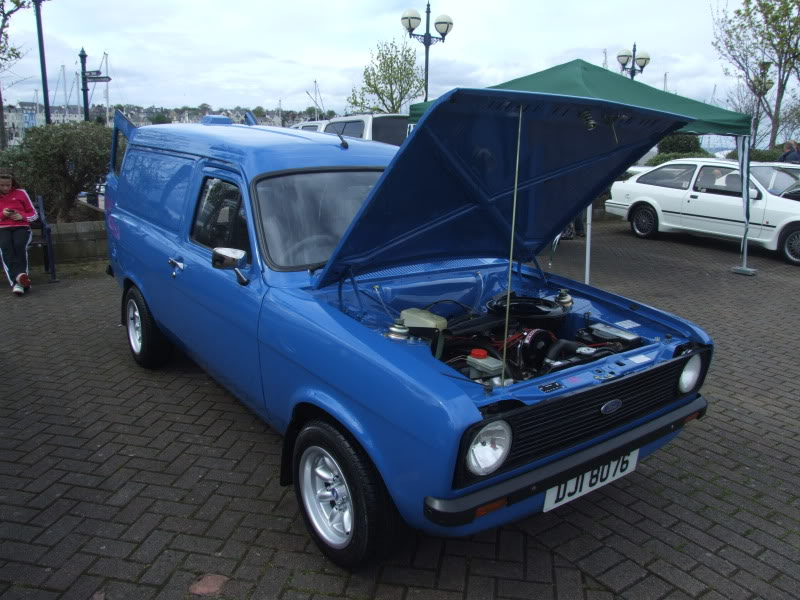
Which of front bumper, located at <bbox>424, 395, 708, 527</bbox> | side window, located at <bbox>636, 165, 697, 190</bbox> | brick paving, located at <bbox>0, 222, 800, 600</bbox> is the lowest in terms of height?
brick paving, located at <bbox>0, 222, 800, 600</bbox>

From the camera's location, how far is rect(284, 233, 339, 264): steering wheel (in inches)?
129

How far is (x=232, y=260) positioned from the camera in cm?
310

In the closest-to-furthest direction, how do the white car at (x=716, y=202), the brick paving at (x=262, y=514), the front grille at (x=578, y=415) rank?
the front grille at (x=578, y=415) → the brick paving at (x=262, y=514) → the white car at (x=716, y=202)

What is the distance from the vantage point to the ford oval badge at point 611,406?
2.61 metres

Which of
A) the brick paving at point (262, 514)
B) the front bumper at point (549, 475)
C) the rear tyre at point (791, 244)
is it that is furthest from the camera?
the rear tyre at point (791, 244)

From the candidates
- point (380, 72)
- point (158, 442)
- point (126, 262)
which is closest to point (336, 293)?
point (158, 442)

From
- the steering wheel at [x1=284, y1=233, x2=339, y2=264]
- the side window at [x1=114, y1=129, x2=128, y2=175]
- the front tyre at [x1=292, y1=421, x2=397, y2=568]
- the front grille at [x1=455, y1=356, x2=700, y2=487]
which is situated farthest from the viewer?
the side window at [x1=114, y1=129, x2=128, y2=175]

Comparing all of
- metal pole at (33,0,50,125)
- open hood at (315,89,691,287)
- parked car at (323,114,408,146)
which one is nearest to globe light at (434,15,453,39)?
parked car at (323,114,408,146)

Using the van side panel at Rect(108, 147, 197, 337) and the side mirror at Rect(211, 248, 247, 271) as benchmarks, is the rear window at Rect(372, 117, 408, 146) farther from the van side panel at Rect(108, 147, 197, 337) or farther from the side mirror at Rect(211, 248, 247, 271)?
the side mirror at Rect(211, 248, 247, 271)

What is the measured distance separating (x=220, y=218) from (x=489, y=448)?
89.2 inches

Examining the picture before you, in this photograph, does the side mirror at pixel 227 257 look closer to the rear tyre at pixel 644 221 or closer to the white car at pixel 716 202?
the white car at pixel 716 202

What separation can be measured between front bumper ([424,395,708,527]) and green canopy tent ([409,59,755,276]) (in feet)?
19.3

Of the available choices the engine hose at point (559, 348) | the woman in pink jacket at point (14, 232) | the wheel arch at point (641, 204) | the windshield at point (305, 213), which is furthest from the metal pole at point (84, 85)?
the engine hose at point (559, 348)

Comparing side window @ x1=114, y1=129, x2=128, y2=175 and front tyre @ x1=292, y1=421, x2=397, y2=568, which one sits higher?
side window @ x1=114, y1=129, x2=128, y2=175
